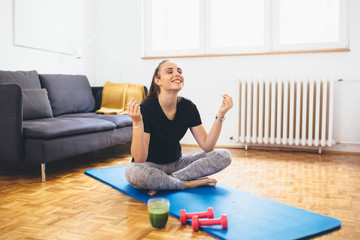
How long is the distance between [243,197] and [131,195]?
0.63 meters

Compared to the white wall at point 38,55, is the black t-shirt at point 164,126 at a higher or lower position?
lower

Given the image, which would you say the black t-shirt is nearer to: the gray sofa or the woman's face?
the woman's face

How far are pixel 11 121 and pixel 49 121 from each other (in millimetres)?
327

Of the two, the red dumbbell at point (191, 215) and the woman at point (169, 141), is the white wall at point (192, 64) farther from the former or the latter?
the red dumbbell at point (191, 215)

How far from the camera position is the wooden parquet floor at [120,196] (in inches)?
58.5

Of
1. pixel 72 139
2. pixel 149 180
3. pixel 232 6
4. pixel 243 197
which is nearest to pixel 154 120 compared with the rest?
pixel 149 180

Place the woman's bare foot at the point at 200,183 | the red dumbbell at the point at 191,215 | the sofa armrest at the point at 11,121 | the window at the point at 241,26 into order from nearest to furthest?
the red dumbbell at the point at 191,215, the woman's bare foot at the point at 200,183, the sofa armrest at the point at 11,121, the window at the point at 241,26

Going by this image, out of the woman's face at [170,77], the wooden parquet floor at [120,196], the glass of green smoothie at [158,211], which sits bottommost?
the wooden parquet floor at [120,196]

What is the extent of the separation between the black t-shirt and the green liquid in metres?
0.59

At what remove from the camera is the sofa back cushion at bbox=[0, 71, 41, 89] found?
272cm

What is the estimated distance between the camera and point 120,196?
2.01 m

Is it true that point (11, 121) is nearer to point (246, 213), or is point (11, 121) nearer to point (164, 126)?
point (164, 126)

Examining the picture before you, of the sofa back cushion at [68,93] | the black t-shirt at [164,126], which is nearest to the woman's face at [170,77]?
the black t-shirt at [164,126]

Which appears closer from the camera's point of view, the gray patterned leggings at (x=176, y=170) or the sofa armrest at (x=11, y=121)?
the gray patterned leggings at (x=176, y=170)
